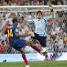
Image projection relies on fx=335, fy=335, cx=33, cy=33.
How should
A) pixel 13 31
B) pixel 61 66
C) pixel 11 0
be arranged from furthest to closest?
pixel 11 0 < pixel 61 66 < pixel 13 31

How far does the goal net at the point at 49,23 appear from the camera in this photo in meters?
17.4

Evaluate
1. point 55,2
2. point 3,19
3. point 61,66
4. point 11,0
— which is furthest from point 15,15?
point 61,66

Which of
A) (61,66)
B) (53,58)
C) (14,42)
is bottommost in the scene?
(53,58)

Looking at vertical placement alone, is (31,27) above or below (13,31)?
below

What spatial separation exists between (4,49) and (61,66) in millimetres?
5136

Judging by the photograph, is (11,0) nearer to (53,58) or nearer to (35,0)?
(35,0)

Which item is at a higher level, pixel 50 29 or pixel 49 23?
pixel 49 23

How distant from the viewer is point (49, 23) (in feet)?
A: 58.9

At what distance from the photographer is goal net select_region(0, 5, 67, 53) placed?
57.2ft

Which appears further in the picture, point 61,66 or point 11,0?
point 11,0

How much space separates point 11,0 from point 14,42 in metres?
8.44

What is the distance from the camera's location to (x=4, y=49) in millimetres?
17172

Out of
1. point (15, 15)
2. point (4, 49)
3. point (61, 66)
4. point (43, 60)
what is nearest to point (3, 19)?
point (15, 15)

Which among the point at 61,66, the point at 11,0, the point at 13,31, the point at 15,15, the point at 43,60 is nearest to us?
the point at 13,31
